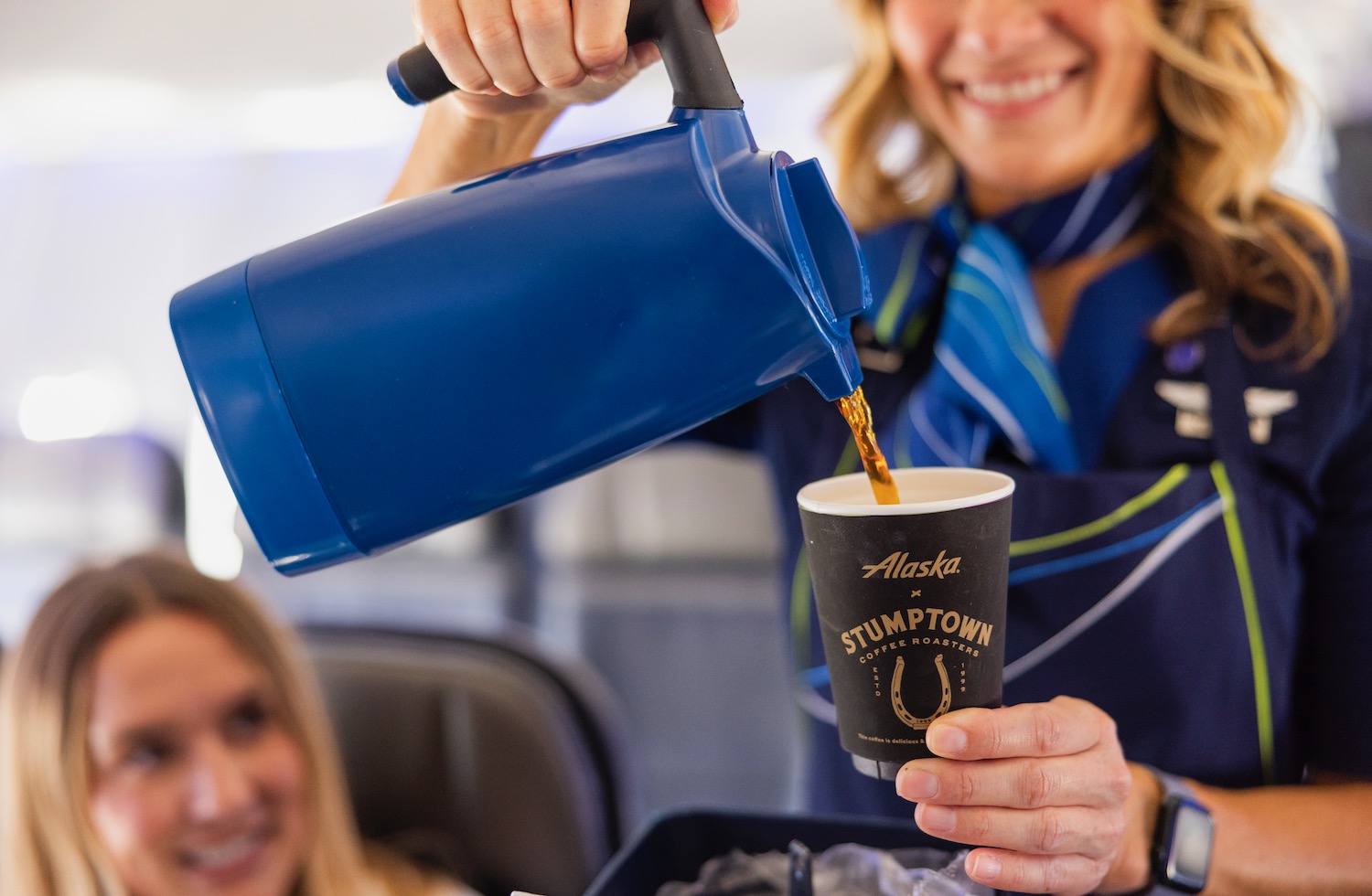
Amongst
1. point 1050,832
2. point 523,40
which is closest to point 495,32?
point 523,40

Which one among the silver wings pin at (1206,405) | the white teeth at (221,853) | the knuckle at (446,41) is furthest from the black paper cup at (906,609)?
the white teeth at (221,853)

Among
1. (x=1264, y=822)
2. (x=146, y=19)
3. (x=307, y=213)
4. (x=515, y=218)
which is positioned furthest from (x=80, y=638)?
(x=307, y=213)

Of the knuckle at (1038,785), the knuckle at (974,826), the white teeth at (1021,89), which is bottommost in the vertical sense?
the knuckle at (974,826)

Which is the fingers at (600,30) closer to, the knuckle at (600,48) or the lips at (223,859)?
the knuckle at (600,48)

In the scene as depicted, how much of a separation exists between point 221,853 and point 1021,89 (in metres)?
1.24

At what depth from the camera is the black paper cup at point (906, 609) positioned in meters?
0.54

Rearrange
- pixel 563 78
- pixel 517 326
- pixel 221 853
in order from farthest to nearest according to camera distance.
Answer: pixel 221 853
pixel 563 78
pixel 517 326

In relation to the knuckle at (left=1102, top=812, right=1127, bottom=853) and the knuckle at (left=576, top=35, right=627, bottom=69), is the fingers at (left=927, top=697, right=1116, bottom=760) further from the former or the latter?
the knuckle at (left=576, top=35, right=627, bottom=69)

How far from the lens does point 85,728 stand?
1.45 m

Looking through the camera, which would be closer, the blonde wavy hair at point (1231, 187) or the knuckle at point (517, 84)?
the knuckle at point (517, 84)

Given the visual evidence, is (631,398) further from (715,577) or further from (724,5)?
(715,577)

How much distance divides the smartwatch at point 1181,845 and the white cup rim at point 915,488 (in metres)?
0.28

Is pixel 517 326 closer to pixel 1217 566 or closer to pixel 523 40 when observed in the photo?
pixel 523 40

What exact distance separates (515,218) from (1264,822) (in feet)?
2.18
